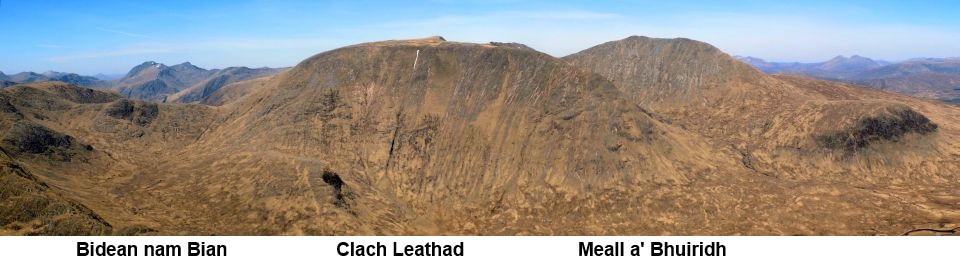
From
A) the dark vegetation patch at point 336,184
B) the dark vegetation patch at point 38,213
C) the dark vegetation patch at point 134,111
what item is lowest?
the dark vegetation patch at point 336,184

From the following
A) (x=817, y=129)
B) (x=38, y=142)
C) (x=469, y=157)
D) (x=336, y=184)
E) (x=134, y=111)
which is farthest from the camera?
(x=134, y=111)

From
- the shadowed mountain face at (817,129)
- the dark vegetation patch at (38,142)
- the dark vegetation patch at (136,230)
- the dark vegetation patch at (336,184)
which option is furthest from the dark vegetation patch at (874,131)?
the dark vegetation patch at (38,142)

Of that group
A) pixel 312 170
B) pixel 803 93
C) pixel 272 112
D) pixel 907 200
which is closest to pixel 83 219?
pixel 312 170

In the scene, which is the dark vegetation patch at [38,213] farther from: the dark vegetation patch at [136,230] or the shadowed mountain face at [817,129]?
the shadowed mountain face at [817,129]

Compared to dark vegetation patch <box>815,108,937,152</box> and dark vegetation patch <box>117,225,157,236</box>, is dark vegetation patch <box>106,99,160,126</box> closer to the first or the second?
dark vegetation patch <box>117,225,157,236</box>

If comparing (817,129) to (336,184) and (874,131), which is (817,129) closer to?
(874,131)

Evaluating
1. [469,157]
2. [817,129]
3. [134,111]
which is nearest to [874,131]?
[817,129]

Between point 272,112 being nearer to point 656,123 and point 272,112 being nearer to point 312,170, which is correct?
point 312,170
